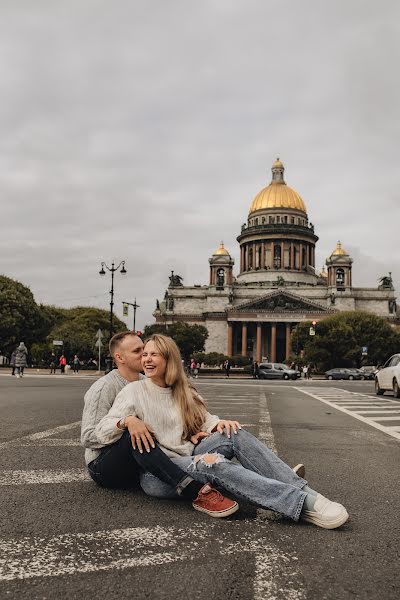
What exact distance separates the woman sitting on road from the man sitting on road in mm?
77

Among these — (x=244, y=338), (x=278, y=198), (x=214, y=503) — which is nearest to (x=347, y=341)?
(x=244, y=338)

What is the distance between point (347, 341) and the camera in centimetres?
6612

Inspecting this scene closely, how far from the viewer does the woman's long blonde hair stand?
16.4 feet

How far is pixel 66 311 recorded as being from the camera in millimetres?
113312

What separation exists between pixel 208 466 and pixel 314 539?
92cm

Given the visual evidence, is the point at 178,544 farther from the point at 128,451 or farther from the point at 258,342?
the point at 258,342

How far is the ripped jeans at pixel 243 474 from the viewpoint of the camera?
4.22 metres

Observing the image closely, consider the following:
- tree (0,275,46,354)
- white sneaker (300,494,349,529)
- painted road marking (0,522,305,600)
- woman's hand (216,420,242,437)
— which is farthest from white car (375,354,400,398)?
tree (0,275,46,354)

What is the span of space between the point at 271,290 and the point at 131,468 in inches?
3605

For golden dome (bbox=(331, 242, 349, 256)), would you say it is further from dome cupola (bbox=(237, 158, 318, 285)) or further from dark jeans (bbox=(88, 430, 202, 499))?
dark jeans (bbox=(88, 430, 202, 499))

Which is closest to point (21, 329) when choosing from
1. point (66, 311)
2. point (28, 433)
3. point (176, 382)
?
point (66, 311)

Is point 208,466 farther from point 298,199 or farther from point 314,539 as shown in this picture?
point 298,199

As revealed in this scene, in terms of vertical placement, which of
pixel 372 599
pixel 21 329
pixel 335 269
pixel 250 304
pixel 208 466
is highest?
pixel 335 269

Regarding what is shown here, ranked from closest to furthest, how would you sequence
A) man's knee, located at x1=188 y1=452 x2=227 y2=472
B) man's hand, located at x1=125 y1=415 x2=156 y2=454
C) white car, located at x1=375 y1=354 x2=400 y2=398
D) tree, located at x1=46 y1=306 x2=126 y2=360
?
man's knee, located at x1=188 y1=452 x2=227 y2=472
man's hand, located at x1=125 y1=415 x2=156 y2=454
white car, located at x1=375 y1=354 x2=400 y2=398
tree, located at x1=46 y1=306 x2=126 y2=360
